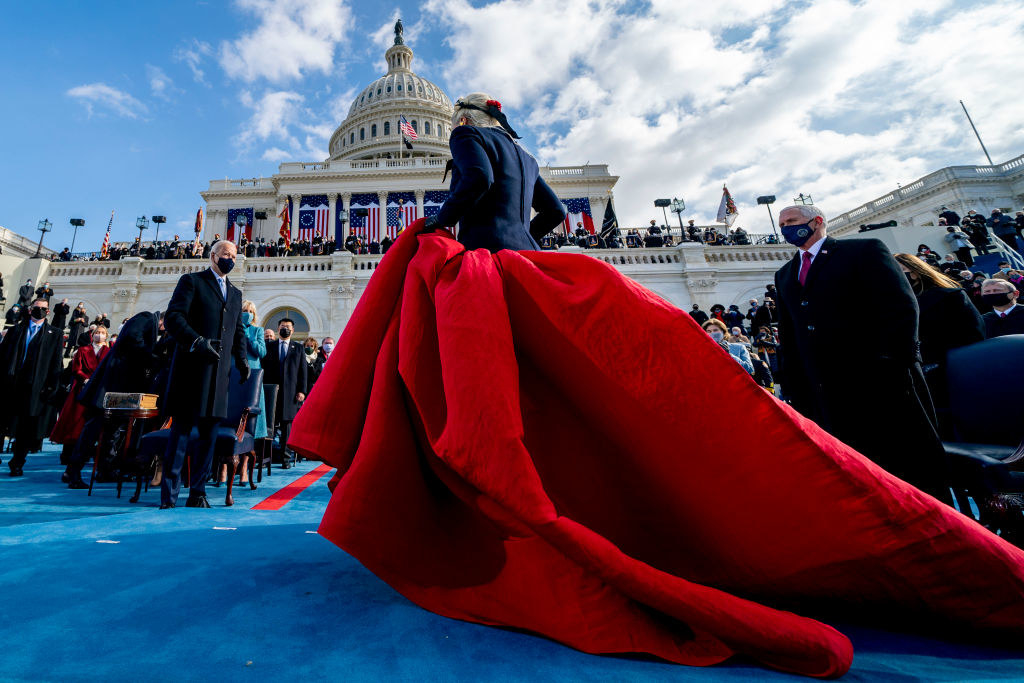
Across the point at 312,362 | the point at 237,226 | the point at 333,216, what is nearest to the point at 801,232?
the point at 312,362

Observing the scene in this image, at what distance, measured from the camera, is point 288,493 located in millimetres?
4551

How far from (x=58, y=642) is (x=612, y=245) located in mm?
25861

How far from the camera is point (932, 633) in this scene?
4.35 ft

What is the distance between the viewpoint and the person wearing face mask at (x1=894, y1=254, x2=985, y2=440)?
3029mm

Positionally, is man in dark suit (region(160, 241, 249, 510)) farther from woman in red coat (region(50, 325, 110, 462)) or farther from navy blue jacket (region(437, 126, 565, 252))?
woman in red coat (region(50, 325, 110, 462))

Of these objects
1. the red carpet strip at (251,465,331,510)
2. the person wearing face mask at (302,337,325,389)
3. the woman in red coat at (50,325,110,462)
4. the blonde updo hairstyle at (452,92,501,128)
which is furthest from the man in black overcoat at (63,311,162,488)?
the blonde updo hairstyle at (452,92,501,128)

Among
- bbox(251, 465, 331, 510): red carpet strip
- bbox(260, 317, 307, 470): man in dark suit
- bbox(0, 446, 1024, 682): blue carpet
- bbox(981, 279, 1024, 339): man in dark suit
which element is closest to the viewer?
bbox(0, 446, 1024, 682): blue carpet

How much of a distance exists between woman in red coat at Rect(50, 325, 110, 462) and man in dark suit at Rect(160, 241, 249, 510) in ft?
11.2

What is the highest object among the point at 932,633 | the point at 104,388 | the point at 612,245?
the point at 612,245

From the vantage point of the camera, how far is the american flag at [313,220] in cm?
3694

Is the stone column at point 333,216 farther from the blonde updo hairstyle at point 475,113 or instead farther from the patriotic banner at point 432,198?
the blonde updo hairstyle at point 475,113

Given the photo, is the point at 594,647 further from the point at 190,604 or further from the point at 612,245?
the point at 612,245

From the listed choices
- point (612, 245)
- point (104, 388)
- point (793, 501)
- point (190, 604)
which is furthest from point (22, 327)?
point (612, 245)

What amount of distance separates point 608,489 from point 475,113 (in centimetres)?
199
